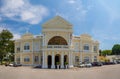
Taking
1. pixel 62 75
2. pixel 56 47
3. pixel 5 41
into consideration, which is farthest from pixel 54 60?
pixel 62 75

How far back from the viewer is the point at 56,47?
58.5 meters

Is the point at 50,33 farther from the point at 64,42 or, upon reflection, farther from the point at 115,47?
the point at 115,47

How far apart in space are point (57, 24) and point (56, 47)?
521 cm

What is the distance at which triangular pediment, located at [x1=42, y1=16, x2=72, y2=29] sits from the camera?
194 feet

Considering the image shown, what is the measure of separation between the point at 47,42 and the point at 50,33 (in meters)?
2.15

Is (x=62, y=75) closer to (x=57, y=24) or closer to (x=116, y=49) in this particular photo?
(x=57, y=24)

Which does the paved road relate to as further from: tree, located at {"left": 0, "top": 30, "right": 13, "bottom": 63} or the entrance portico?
tree, located at {"left": 0, "top": 30, "right": 13, "bottom": 63}

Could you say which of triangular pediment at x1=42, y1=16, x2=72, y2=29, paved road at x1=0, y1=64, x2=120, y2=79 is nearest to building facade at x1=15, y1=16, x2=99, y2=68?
triangular pediment at x1=42, y1=16, x2=72, y2=29

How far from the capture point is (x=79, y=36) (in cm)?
6800

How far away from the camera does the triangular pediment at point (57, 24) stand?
2323 inches

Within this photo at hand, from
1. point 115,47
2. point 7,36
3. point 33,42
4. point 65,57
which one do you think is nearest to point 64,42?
point 65,57

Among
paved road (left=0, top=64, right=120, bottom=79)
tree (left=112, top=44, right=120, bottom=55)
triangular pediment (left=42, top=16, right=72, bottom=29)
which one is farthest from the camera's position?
tree (left=112, top=44, right=120, bottom=55)

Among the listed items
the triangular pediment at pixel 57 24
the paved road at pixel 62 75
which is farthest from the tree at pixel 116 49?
the paved road at pixel 62 75

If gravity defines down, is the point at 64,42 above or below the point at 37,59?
above
